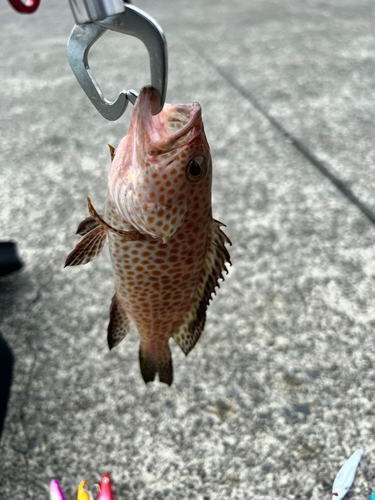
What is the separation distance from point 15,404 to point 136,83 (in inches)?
138

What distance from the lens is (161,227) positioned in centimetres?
103

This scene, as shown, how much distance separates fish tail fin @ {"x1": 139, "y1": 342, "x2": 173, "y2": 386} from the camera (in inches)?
55.1

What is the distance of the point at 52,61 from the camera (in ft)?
16.4

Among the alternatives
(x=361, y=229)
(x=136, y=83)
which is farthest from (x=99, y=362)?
(x=136, y=83)

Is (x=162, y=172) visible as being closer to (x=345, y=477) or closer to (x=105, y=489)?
(x=105, y=489)

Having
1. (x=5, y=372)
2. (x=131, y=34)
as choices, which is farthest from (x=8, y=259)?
(x=131, y=34)

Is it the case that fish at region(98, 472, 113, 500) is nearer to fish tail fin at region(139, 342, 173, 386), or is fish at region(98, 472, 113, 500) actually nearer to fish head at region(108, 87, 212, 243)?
fish tail fin at region(139, 342, 173, 386)

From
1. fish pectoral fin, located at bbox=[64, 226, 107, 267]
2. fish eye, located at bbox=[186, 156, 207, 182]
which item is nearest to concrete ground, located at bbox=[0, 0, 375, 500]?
fish pectoral fin, located at bbox=[64, 226, 107, 267]

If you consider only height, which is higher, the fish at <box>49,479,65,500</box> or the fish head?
the fish head

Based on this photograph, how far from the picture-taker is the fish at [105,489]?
154cm

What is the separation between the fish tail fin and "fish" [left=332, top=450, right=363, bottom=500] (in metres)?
0.78

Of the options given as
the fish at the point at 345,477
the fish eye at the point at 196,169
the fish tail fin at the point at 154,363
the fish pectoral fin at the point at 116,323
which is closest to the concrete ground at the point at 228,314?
the fish at the point at 345,477

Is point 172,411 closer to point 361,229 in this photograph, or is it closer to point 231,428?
point 231,428

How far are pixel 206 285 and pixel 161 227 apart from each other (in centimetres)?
26
